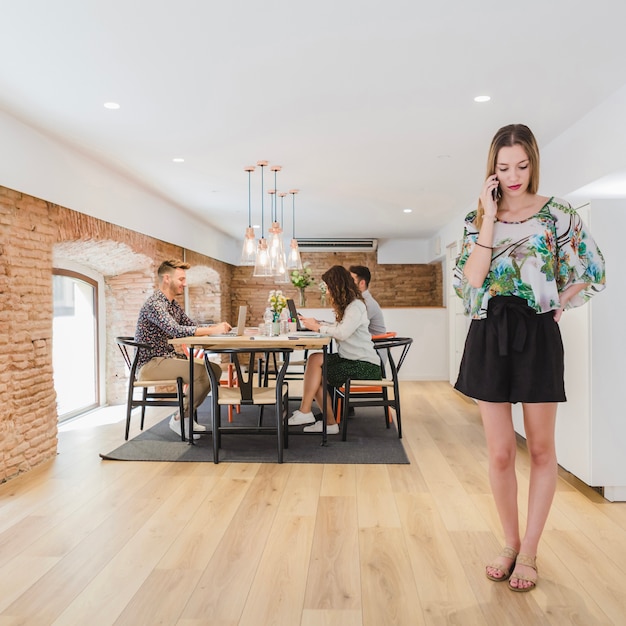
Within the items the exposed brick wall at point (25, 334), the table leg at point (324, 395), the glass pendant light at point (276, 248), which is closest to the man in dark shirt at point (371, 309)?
the glass pendant light at point (276, 248)

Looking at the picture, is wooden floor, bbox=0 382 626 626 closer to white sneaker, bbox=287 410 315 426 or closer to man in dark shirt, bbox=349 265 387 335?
white sneaker, bbox=287 410 315 426

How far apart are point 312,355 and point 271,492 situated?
1541 millimetres

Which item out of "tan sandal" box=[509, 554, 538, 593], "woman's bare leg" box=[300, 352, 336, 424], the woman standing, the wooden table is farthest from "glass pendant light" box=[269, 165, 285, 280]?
"tan sandal" box=[509, 554, 538, 593]

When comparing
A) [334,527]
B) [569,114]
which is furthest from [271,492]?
[569,114]

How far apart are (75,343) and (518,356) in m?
4.93

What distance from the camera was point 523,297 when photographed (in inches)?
78.5

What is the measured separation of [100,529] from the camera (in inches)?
105

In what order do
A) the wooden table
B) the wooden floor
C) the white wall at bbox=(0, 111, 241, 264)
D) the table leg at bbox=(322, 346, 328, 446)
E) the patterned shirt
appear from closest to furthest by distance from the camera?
the wooden floor < the white wall at bbox=(0, 111, 241, 264) < the wooden table < the table leg at bbox=(322, 346, 328, 446) < the patterned shirt

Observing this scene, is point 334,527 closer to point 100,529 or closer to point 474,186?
point 100,529

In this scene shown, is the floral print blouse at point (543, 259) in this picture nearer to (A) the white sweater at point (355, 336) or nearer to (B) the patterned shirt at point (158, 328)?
(A) the white sweater at point (355, 336)

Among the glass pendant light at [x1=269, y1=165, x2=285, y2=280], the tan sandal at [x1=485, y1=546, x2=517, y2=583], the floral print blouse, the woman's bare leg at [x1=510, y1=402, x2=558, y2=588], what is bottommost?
the tan sandal at [x1=485, y1=546, x2=517, y2=583]

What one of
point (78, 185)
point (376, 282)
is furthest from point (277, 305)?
point (376, 282)

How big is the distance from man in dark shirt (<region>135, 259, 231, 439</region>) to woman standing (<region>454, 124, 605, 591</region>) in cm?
249

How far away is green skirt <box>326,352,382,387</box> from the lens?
4.51 meters
